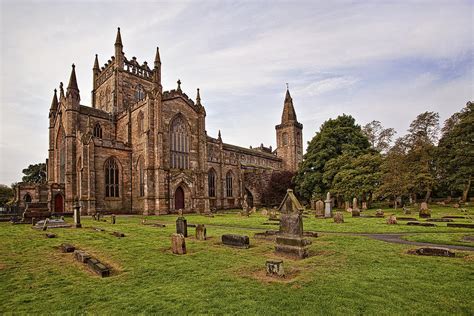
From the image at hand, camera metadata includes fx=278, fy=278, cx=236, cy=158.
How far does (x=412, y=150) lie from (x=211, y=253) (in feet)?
101

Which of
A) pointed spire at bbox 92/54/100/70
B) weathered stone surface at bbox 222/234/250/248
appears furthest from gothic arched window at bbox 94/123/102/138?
weathered stone surface at bbox 222/234/250/248

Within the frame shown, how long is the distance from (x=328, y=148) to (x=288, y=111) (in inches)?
1246

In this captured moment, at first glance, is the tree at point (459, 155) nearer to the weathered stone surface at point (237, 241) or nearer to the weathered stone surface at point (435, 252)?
the weathered stone surface at point (435, 252)

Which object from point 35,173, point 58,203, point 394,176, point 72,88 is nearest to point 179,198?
point 58,203

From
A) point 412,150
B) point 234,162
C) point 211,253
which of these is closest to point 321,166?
point 412,150

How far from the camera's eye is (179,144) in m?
35.1

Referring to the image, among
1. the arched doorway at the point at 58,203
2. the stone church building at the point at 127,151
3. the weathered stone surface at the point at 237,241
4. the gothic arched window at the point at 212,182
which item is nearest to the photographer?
the weathered stone surface at the point at 237,241

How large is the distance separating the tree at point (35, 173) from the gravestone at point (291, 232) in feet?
222

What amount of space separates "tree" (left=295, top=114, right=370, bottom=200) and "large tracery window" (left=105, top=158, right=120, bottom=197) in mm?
23716

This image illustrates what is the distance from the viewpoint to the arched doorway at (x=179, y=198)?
107 feet

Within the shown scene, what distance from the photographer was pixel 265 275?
676cm

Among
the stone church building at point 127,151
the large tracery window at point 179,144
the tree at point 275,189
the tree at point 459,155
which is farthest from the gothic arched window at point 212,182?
the tree at point 459,155

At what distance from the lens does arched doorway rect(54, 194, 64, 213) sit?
31.8 metres

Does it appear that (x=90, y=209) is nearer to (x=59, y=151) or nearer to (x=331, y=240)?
(x=59, y=151)
